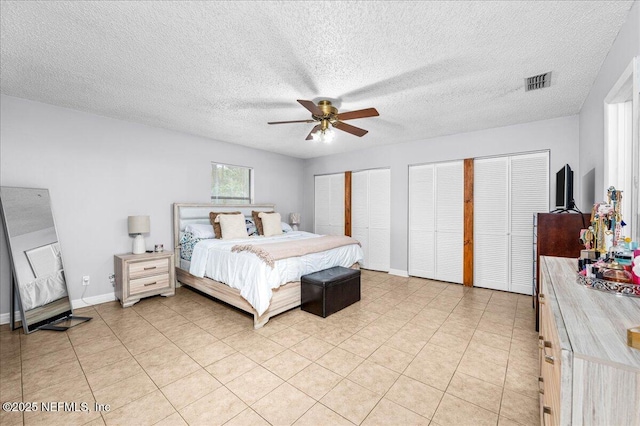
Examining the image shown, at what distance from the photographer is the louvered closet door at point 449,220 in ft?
15.2

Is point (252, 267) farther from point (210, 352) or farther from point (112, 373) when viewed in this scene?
point (112, 373)

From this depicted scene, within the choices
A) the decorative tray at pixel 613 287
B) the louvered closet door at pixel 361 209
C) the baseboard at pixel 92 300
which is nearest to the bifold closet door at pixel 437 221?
the louvered closet door at pixel 361 209

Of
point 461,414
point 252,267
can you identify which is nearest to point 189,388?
point 252,267

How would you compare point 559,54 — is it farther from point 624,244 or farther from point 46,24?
point 46,24

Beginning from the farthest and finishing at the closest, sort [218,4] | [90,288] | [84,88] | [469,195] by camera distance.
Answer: [469,195] < [90,288] < [84,88] < [218,4]

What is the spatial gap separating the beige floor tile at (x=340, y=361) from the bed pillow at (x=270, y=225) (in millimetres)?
2849

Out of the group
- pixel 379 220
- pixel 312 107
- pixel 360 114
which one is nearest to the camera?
pixel 312 107

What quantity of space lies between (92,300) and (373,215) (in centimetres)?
489

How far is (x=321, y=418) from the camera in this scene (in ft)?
5.63

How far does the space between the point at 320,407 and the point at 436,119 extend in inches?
Result: 148

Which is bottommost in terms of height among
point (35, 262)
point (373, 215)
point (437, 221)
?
point (35, 262)

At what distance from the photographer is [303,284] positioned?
3.48 m

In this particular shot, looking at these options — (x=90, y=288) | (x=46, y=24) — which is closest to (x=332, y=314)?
(x=90, y=288)

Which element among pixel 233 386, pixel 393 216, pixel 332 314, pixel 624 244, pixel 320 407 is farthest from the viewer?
pixel 393 216
